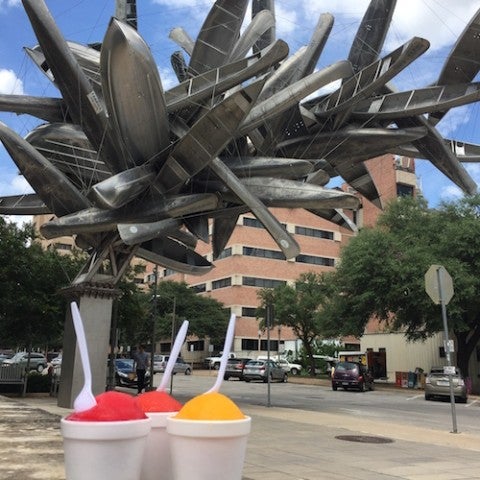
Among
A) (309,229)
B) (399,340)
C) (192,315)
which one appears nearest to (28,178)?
(399,340)

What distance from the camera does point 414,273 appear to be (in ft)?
103

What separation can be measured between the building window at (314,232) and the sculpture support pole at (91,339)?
64642 millimetres

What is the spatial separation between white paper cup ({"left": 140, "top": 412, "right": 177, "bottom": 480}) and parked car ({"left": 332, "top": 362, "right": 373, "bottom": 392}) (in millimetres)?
30604

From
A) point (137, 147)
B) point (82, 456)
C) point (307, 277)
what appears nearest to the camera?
point (82, 456)

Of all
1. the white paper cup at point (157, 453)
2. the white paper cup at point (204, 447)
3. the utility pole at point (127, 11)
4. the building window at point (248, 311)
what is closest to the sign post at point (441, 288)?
the utility pole at point (127, 11)

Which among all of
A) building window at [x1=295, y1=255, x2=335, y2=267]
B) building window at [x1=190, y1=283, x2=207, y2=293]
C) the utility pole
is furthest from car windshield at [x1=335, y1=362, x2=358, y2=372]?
building window at [x1=190, y1=283, x2=207, y2=293]

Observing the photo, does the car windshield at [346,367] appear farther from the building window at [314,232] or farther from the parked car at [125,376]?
the building window at [314,232]

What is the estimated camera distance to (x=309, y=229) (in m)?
79.4

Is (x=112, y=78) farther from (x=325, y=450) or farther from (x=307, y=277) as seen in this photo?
(x=307, y=277)

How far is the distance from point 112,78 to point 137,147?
180 cm

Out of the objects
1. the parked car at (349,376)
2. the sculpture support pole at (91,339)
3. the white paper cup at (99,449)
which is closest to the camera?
the white paper cup at (99,449)

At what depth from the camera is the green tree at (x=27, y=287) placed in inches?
746

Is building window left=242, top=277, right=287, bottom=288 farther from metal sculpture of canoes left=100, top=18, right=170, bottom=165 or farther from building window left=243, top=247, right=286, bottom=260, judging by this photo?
metal sculpture of canoes left=100, top=18, right=170, bottom=165

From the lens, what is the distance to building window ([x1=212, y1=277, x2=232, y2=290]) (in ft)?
242
